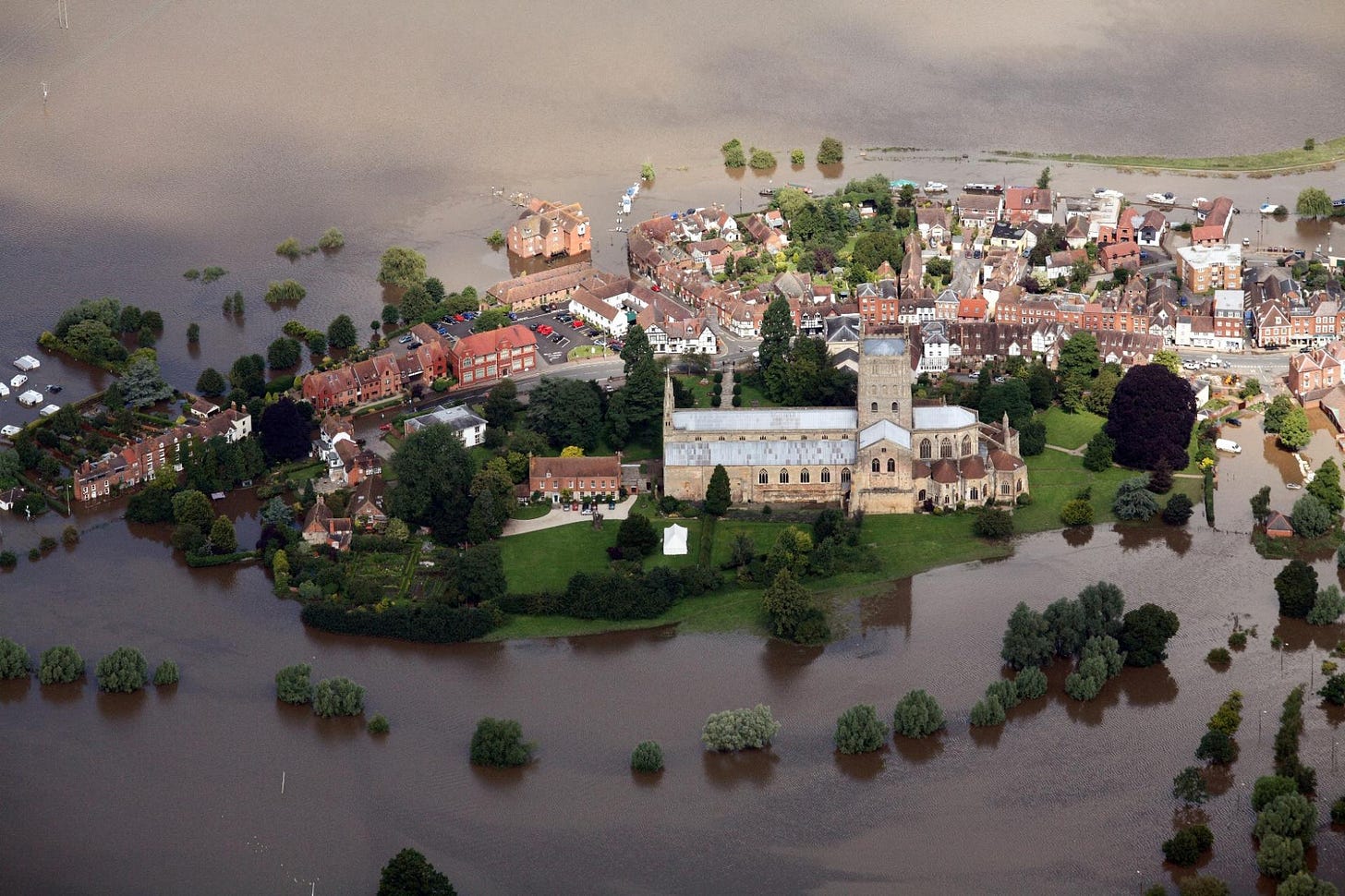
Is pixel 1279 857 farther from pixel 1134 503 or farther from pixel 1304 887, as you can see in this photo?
pixel 1134 503

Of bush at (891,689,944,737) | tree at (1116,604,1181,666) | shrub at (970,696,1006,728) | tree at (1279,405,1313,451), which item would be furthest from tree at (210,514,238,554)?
tree at (1279,405,1313,451)

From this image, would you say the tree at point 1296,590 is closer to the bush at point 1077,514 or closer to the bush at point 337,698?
the bush at point 1077,514

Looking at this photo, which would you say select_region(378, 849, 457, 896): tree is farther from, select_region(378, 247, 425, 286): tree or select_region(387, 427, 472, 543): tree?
select_region(378, 247, 425, 286): tree

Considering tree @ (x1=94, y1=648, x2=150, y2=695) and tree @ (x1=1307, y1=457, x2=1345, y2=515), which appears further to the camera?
tree @ (x1=1307, y1=457, x2=1345, y2=515)

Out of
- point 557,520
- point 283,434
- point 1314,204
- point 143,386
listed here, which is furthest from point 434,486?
point 1314,204

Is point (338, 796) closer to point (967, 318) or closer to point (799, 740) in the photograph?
point (799, 740)

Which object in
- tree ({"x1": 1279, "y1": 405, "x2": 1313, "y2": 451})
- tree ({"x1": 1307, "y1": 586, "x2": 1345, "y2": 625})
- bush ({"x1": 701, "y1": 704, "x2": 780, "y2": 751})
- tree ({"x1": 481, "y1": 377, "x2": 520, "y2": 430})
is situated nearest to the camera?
bush ({"x1": 701, "y1": 704, "x2": 780, "y2": 751})

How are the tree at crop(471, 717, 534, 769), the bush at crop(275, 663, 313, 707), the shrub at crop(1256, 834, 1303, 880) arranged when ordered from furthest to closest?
the bush at crop(275, 663, 313, 707), the tree at crop(471, 717, 534, 769), the shrub at crop(1256, 834, 1303, 880)
